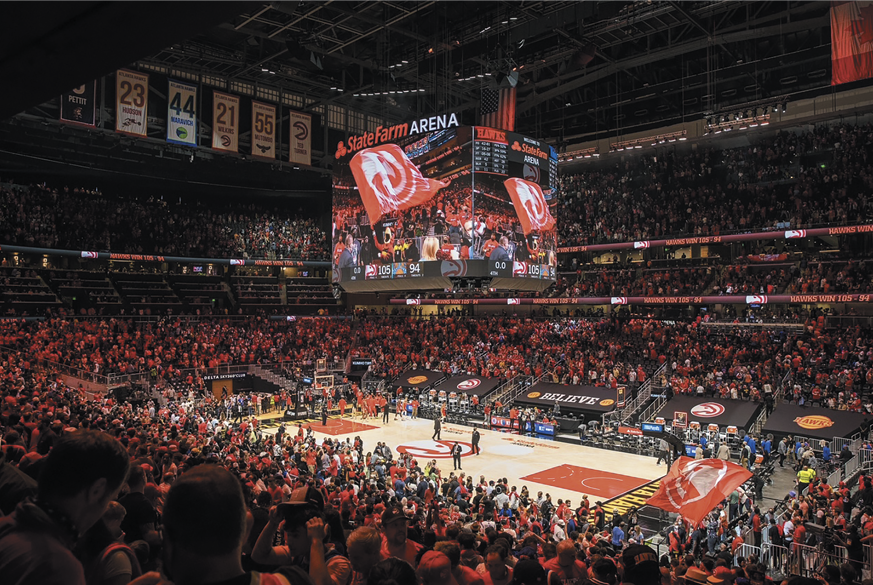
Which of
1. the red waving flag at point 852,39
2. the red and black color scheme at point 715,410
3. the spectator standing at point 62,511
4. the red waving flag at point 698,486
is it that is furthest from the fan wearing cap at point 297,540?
the red and black color scheme at point 715,410

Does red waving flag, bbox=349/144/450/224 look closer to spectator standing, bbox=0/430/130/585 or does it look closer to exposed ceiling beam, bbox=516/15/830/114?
exposed ceiling beam, bbox=516/15/830/114

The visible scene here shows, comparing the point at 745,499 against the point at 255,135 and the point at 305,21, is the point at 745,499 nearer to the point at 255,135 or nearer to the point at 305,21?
the point at 305,21

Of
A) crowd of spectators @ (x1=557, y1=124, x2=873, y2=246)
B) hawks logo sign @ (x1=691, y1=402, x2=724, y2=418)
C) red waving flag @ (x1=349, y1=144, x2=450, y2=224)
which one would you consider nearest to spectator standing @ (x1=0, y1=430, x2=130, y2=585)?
red waving flag @ (x1=349, y1=144, x2=450, y2=224)

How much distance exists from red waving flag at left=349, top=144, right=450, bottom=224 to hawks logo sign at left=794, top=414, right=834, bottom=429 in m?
17.1

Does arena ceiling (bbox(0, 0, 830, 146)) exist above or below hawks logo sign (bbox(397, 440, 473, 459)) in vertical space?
above

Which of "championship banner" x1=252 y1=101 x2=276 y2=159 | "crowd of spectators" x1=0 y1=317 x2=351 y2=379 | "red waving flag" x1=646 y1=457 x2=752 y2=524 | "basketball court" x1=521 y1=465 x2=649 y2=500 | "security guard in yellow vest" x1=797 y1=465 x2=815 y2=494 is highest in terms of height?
"championship banner" x1=252 y1=101 x2=276 y2=159

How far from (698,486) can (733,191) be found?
1346 inches

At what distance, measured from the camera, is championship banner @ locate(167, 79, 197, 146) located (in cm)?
3525

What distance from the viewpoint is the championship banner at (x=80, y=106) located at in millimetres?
32438

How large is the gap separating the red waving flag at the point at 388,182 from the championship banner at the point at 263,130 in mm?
13531

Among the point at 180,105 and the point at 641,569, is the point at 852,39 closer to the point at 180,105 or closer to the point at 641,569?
the point at 641,569

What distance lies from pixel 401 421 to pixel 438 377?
207 inches

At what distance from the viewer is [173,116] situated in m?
35.5

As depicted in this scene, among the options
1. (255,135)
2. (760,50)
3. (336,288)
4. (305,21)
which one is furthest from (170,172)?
(760,50)
